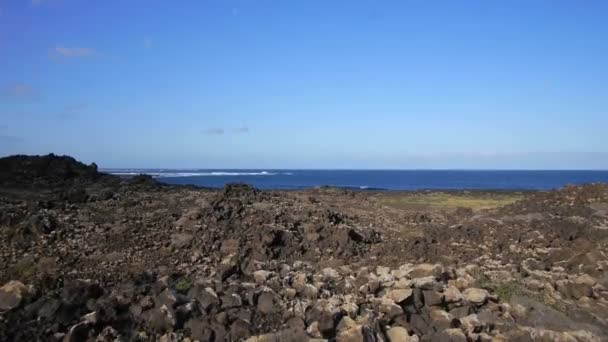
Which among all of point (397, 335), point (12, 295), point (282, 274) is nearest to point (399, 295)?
point (397, 335)

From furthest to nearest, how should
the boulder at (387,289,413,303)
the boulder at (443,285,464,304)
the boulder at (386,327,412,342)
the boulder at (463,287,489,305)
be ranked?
the boulder at (463,287,489,305) → the boulder at (443,285,464,304) → the boulder at (387,289,413,303) → the boulder at (386,327,412,342)

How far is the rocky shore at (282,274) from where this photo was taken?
7863 millimetres

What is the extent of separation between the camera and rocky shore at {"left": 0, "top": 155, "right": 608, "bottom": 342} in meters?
7.86

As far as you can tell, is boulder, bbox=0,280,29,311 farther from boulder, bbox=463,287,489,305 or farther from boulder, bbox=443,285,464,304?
boulder, bbox=463,287,489,305

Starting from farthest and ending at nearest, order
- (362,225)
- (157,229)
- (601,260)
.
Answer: (362,225) → (157,229) → (601,260)

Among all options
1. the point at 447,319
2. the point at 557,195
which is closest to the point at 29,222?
the point at 447,319

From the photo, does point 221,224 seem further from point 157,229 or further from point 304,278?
point 304,278

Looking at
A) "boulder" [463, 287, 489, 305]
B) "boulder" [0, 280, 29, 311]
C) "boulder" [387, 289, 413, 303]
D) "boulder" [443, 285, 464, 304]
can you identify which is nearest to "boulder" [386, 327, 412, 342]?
"boulder" [387, 289, 413, 303]

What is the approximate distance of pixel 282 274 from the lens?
10.8 m

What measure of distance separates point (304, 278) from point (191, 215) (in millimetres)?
6217

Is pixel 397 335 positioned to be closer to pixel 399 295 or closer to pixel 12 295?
pixel 399 295

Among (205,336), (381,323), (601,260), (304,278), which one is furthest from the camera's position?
(601,260)

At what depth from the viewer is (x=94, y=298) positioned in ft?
27.8

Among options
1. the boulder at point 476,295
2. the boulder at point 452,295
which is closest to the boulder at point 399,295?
the boulder at point 452,295
